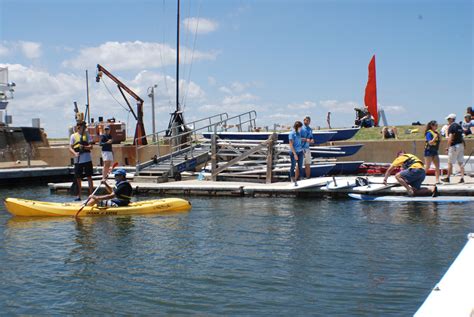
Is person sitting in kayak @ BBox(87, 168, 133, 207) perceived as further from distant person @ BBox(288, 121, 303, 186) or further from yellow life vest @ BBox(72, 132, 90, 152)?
distant person @ BBox(288, 121, 303, 186)

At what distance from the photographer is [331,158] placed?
69.6ft

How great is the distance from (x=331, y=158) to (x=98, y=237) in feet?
36.7

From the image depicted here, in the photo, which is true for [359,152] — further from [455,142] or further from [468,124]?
[455,142]

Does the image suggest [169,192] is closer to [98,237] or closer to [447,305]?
[98,237]

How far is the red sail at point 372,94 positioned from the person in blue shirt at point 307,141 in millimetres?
10484

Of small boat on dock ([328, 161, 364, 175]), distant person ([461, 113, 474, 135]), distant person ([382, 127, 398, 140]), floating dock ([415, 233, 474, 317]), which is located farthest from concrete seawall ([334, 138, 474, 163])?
floating dock ([415, 233, 474, 317])

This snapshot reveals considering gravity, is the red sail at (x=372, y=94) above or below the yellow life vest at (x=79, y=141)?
above

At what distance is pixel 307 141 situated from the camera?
17938 millimetres

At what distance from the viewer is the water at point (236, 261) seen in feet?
24.7

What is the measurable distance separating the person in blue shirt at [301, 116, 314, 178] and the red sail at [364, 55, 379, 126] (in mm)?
10484


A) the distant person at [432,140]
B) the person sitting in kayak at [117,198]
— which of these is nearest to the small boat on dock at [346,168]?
the distant person at [432,140]

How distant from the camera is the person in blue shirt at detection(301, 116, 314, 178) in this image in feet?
58.9

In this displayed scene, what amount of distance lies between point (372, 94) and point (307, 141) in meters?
11.3

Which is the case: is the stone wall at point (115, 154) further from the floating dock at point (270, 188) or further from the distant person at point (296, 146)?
the distant person at point (296, 146)
